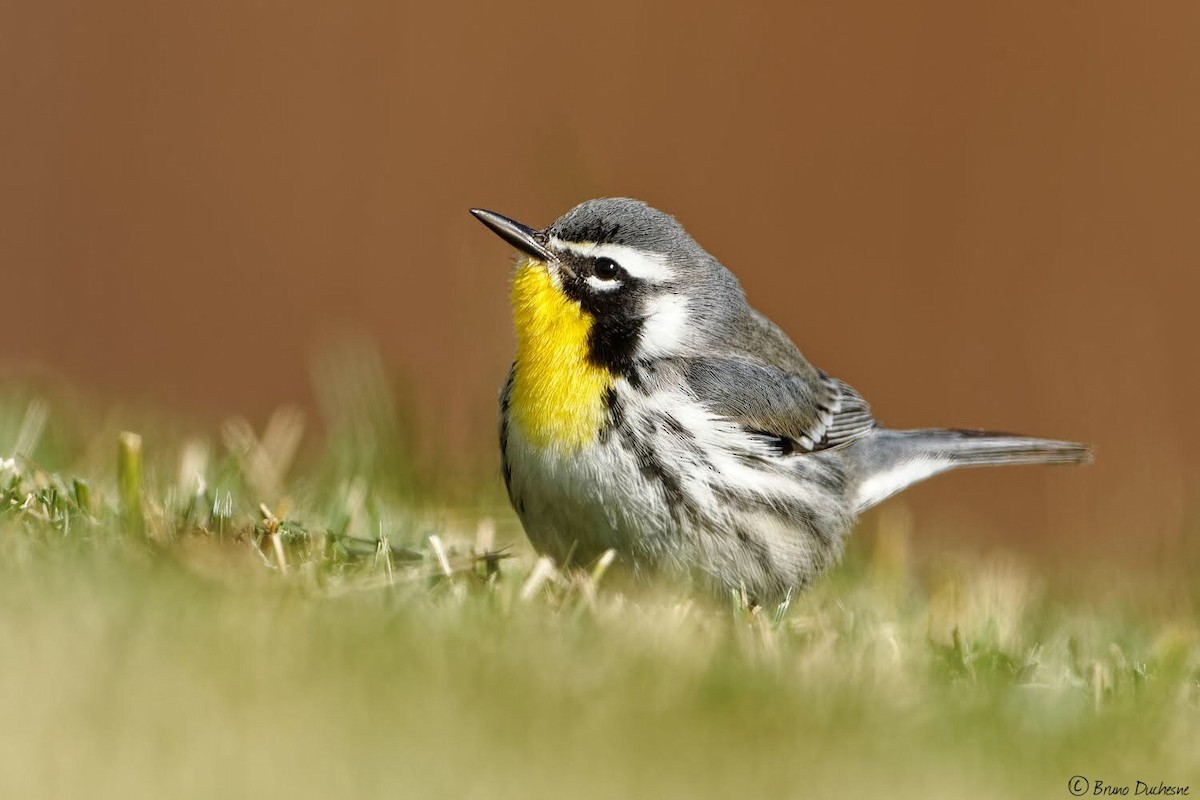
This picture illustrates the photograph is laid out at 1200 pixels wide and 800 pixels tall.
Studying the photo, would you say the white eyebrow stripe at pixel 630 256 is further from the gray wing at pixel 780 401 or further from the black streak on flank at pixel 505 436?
the black streak on flank at pixel 505 436

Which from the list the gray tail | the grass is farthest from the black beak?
the gray tail

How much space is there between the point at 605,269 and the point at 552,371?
1.62 feet

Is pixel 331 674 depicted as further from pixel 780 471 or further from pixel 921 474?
pixel 921 474

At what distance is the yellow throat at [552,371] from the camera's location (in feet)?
15.9

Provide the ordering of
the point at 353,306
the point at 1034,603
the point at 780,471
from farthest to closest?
the point at 353,306, the point at 1034,603, the point at 780,471

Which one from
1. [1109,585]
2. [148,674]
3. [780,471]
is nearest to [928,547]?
[1109,585]

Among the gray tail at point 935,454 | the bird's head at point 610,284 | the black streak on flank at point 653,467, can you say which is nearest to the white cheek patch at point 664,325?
the bird's head at point 610,284

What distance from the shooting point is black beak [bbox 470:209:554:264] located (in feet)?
17.3

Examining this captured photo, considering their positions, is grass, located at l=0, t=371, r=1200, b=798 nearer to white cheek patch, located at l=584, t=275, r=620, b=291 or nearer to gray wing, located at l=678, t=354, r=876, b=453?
gray wing, located at l=678, t=354, r=876, b=453

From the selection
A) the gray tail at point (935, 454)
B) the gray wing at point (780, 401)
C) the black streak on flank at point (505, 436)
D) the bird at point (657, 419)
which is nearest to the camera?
the bird at point (657, 419)

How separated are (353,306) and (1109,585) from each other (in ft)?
19.8

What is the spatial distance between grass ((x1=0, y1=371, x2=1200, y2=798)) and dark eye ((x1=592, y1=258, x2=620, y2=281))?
1.00 m

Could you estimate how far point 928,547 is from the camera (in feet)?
24.2

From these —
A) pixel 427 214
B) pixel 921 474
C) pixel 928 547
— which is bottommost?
pixel 928 547
